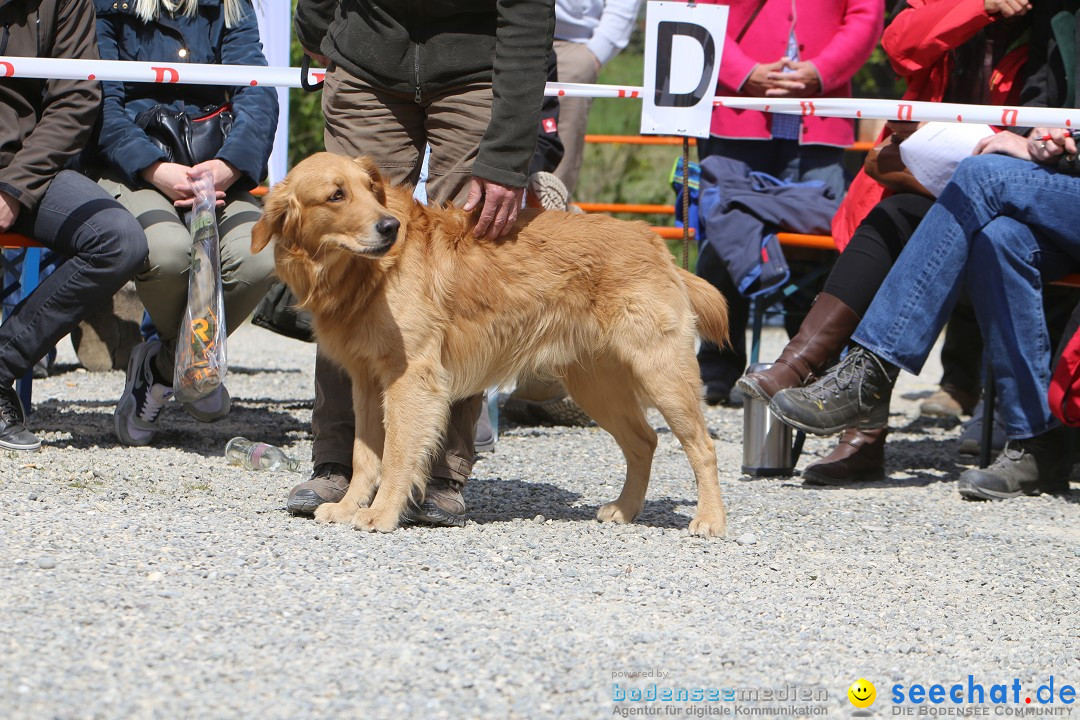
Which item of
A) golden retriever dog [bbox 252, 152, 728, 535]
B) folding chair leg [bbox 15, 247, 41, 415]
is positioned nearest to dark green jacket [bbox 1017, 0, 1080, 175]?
golden retriever dog [bbox 252, 152, 728, 535]

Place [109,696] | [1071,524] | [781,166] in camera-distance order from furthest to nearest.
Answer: [781,166] < [1071,524] < [109,696]

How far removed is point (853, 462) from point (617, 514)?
1636 mm

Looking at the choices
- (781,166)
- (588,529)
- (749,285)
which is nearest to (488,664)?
(588,529)

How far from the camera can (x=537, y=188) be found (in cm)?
603

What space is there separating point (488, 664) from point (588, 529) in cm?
152

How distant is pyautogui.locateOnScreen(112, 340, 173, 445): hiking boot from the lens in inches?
217

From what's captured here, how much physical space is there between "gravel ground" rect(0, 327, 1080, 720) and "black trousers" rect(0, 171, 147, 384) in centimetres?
48

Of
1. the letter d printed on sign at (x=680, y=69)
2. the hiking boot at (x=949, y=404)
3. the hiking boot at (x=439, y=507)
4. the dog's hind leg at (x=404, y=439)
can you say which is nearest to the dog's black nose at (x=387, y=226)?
the dog's hind leg at (x=404, y=439)

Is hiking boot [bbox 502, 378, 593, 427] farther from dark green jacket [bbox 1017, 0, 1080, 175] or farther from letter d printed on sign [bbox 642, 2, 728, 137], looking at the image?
dark green jacket [bbox 1017, 0, 1080, 175]

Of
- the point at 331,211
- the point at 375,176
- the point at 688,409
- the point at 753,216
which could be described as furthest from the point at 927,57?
the point at 331,211

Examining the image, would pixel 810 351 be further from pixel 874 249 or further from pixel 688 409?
pixel 688 409

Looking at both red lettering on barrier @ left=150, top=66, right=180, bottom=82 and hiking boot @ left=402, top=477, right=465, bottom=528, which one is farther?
red lettering on barrier @ left=150, top=66, right=180, bottom=82

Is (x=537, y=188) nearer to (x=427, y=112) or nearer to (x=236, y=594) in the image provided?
(x=427, y=112)

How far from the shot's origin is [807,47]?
728 centimetres
